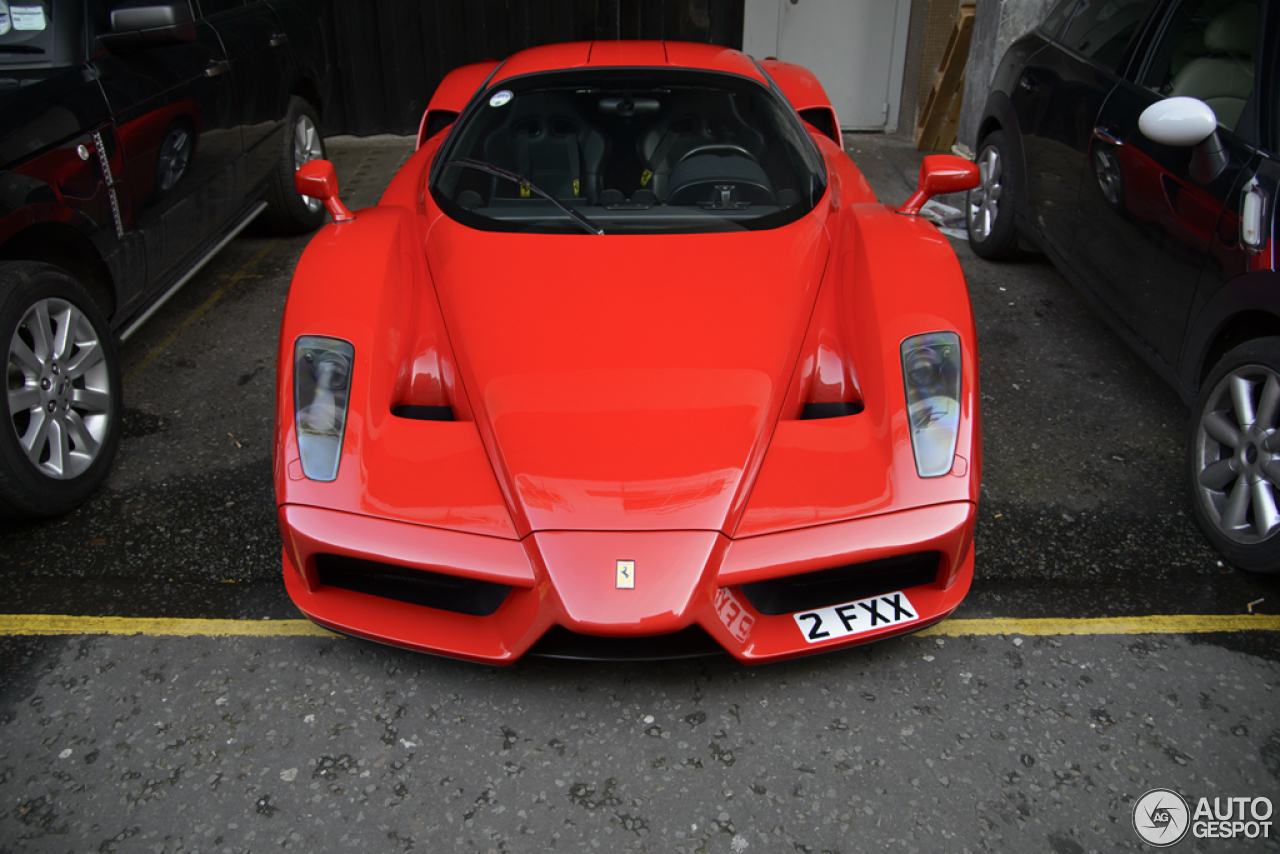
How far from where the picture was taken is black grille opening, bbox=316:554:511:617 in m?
2.09

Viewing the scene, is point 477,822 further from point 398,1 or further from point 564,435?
point 398,1

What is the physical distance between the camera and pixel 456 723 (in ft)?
7.12

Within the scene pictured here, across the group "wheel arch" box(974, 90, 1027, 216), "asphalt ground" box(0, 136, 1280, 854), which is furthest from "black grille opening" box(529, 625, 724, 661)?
"wheel arch" box(974, 90, 1027, 216)

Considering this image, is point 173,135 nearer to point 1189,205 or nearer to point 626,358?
point 626,358

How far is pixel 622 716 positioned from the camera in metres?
2.18

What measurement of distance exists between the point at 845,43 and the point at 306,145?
4408 millimetres

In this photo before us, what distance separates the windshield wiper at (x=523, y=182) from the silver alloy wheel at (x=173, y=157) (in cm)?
130

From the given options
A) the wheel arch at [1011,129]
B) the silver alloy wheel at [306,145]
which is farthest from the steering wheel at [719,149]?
the silver alloy wheel at [306,145]

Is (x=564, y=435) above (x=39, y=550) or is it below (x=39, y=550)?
above

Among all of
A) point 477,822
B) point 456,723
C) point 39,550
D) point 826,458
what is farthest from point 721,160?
point 39,550

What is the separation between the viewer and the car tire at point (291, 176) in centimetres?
489

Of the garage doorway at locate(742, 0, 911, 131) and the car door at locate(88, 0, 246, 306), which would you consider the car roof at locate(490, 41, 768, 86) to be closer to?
the car door at locate(88, 0, 246, 306)

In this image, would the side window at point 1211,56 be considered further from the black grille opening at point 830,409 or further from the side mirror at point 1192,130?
the black grille opening at point 830,409

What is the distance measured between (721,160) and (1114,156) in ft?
5.05
